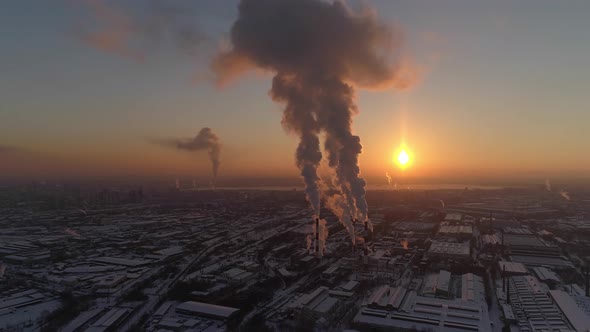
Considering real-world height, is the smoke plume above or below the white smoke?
below

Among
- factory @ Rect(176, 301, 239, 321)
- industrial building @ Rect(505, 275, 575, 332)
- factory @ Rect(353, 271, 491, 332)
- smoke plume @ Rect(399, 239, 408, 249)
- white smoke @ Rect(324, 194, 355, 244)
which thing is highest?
white smoke @ Rect(324, 194, 355, 244)

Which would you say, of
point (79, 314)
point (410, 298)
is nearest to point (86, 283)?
point (79, 314)

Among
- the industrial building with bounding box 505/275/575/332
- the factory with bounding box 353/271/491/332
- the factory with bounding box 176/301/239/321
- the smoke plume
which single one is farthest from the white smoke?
the factory with bounding box 176/301/239/321

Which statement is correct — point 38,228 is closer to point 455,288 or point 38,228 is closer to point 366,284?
point 366,284

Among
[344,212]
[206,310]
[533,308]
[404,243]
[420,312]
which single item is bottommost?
[533,308]

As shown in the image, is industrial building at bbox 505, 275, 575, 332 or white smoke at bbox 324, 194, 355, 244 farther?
white smoke at bbox 324, 194, 355, 244

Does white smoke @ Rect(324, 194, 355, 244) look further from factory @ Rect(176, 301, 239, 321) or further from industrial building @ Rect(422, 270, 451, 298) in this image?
factory @ Rect(176, 301, 239, 321)

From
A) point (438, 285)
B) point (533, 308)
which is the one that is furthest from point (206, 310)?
point (533, 308)

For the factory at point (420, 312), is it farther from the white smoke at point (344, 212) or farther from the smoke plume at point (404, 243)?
the smoke plume at point (404, 243)

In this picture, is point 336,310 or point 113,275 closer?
point 336,310

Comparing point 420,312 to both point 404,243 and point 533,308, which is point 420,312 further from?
point 404,243

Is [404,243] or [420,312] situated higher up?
[404,243]
